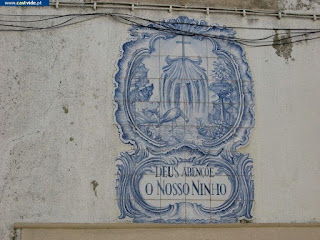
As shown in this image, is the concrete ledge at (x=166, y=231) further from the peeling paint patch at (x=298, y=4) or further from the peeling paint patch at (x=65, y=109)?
the peeling paint patch at (x=298, y=4)

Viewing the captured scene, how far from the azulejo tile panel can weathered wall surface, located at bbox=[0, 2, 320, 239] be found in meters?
0.14

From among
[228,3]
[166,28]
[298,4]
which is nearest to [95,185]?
[166,28]

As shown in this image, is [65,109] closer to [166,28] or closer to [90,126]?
[90,126]

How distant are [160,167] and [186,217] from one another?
2.34 feet

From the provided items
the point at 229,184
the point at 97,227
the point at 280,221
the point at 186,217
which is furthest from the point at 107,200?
the point at 280,221

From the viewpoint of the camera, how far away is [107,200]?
781cm

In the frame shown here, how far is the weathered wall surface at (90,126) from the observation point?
25.6 ft

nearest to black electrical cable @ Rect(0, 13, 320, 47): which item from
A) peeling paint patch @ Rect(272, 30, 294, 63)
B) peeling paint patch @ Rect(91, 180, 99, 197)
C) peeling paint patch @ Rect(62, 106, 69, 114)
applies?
peeling paint patch @ Rect(272, 30, 294, 63)

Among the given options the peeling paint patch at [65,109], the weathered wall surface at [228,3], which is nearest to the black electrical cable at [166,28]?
the weathered wall surface at [228,3]

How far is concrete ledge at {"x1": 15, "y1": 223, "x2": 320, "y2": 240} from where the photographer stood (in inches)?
301

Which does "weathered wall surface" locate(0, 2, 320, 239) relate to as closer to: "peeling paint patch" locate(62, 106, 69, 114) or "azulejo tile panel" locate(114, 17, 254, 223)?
"peeling paint patch" locate(62, 106, 69, 114)

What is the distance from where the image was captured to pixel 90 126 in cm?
802

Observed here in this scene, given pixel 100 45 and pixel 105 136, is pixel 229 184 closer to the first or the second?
pixel 105 136

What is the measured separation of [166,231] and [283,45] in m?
3.03
